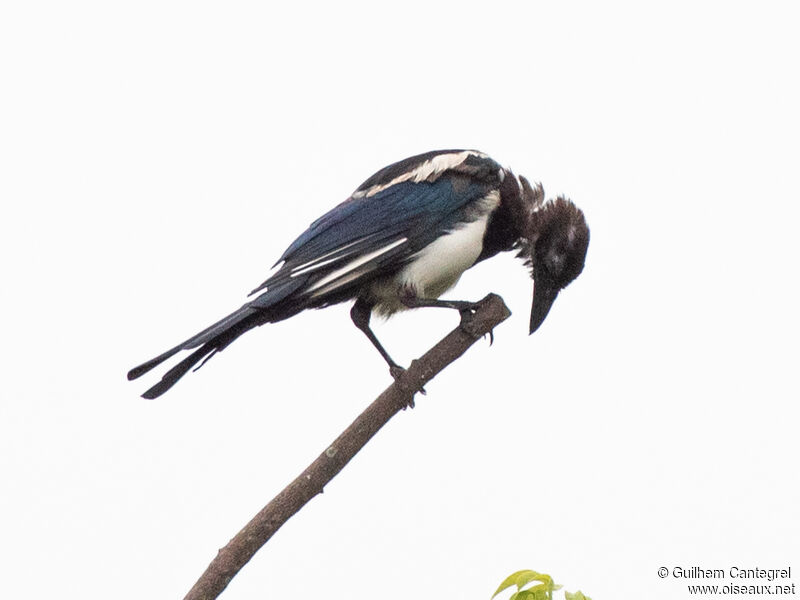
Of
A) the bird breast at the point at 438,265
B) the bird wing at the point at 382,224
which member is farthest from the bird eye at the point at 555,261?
the bird wing at the point at 382,224

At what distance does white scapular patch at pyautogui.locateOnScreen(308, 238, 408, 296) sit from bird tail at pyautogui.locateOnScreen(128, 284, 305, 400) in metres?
0.13

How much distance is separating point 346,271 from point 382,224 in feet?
1.19

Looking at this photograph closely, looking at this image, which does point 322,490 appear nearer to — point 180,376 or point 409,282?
point 180,376

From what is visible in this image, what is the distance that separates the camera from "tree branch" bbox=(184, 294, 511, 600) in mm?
3607

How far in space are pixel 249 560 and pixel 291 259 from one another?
209 centimetres

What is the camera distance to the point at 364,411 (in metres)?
4.12

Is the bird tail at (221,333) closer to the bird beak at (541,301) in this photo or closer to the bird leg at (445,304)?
the bird leg at (445,304)

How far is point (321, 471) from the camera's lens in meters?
3.86

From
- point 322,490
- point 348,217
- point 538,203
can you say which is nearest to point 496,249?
point 538,203

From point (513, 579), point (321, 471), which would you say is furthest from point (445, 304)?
point (513, 579)

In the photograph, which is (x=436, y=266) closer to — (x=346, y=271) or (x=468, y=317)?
(x=346, y=271)

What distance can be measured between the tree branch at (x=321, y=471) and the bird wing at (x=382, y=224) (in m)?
0.84

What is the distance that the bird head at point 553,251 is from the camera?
5.88 metres

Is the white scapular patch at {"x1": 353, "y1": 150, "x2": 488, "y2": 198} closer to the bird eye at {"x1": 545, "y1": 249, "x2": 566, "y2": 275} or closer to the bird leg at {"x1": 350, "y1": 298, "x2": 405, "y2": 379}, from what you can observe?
the bird leg at {"x1": 350, "y1": 298, "x2": 405, "y2": 379}
